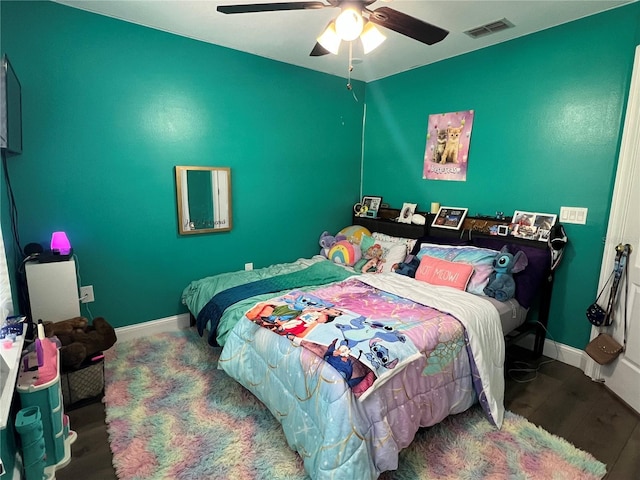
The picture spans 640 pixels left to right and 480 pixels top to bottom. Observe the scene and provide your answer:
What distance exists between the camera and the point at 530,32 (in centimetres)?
265

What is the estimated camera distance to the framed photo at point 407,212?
11.5ft

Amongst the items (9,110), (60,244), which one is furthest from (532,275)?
(9,110)

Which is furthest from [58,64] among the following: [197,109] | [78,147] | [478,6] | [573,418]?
[573,418]

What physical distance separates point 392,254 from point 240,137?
1.81 m

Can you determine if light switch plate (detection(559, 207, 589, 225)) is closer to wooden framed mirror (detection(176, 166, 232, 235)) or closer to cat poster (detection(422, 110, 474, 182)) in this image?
cat poster (detection(422, 110, 474, 182))

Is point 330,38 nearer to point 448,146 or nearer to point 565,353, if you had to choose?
point 448,146

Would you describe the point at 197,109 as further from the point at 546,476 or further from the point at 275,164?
the point at 546,476

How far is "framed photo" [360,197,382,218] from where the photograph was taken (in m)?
3.88

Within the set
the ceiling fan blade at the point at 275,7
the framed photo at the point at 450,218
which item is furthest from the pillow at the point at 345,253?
the ceiling fan blade at the point at 275,7

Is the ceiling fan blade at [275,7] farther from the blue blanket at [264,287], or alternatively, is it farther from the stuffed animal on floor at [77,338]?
the stuffed animal on floor at [77,338]

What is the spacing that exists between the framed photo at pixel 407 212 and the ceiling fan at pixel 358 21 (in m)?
1.77

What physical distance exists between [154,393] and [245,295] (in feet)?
2.78

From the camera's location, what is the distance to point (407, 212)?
3.56 meters

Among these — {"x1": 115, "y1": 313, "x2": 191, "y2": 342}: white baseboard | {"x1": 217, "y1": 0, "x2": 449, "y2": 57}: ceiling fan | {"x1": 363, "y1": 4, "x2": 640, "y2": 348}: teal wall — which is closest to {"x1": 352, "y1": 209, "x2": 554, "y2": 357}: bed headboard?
{"x1": 363, "y1": 4, "x2": 640, "y2": 348}: teal wall
